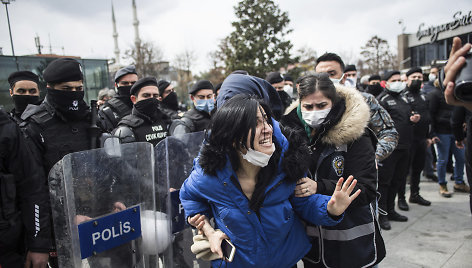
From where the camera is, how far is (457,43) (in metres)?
1.18

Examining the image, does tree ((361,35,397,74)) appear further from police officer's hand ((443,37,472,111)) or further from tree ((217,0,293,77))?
police officer's hand ((443,37,472,111))

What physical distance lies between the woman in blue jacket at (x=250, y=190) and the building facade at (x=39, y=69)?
838 centimetres

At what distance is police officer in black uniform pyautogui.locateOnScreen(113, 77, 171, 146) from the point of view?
2.97 meters

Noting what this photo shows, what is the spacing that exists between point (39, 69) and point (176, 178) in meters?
12.7

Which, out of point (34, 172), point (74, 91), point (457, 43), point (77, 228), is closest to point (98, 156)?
point (77, 228)

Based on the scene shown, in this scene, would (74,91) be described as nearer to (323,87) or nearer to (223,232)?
(223,232)

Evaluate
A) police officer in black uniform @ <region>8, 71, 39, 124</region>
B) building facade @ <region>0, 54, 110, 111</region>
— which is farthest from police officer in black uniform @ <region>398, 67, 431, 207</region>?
building facade @ <region>0, 54, 110, 111</region>

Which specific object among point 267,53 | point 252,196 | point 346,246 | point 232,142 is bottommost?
point 346,246

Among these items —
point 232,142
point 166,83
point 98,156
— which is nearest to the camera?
point 232,142

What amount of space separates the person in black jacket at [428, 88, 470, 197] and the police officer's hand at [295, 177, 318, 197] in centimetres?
496

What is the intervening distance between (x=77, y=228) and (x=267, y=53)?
82.9 ft

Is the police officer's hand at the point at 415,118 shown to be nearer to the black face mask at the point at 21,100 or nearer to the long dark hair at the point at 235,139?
the long dark hair at the point at 235,139

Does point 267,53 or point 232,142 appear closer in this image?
point 232,142

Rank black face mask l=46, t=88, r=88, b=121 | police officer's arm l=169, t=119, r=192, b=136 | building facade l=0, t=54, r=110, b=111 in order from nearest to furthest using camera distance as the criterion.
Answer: black face mask l=46, t=88, r=88, b=121
police officer's arm l=169, t=119, r=192, b=136
building facade l=0, t=54, r=110, b=111
